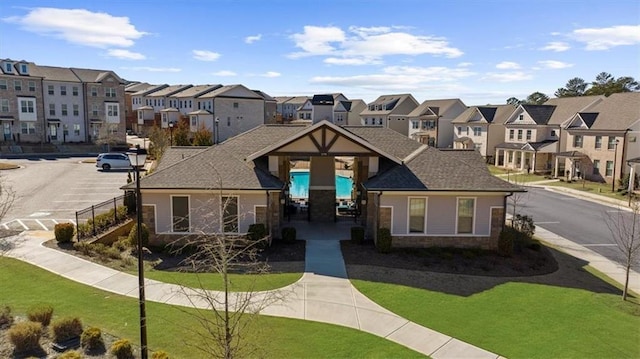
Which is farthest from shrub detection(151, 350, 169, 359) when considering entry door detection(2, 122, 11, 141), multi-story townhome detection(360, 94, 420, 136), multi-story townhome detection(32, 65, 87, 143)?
multi-story townhome detection(360, 94, 420, 136)

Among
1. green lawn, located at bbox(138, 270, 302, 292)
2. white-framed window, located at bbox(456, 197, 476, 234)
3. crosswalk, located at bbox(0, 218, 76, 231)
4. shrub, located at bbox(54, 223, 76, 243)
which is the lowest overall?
green lawn, located at bbox(138, 270, 302, 292)

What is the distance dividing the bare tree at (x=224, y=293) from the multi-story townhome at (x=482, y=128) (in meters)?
50.7

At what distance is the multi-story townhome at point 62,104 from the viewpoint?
58500 mm

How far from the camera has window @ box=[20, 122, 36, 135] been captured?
5756cm

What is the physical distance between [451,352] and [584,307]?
6114 millimetres

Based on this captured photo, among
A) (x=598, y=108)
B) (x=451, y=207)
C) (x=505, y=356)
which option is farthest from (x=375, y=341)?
(x=598, y=108)

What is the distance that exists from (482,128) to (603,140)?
19076 millimetres

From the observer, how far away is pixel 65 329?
38.8ft

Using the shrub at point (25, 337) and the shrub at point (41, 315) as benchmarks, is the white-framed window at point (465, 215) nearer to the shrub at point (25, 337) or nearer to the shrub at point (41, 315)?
the shrub at point (41, 315)

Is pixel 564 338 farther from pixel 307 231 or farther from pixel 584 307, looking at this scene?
pixel 307 231

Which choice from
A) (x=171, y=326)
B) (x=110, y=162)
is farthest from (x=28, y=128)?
(x=171, y=326)

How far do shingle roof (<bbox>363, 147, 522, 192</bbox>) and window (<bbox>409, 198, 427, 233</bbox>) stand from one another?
2.61 feet

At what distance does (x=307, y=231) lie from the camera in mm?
23453

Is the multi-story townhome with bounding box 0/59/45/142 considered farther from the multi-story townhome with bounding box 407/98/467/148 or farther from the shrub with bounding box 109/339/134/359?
the shrub with bounding box 109/339/134/359
